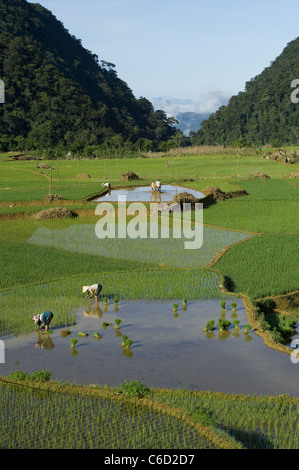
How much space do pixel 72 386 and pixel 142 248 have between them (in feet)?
29.5

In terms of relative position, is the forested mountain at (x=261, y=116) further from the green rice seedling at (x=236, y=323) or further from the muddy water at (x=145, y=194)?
the green rice seedling at (x=236, y=323)

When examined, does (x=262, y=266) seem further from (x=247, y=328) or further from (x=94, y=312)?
(x=94, y=312)

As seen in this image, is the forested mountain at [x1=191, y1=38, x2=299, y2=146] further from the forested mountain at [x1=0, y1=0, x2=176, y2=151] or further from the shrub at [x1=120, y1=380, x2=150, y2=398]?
the shrub at [x1=120, y1=380, x2=150, y2=398]

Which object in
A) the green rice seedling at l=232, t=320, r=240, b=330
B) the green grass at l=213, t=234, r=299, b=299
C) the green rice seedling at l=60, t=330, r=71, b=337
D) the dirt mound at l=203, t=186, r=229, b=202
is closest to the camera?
the green rice seedling at l=60, t=330, r=71, b=337

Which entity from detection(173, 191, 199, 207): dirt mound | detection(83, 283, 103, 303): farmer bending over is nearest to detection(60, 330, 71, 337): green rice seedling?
detection(83, 283, 103, 303): farmer bending over

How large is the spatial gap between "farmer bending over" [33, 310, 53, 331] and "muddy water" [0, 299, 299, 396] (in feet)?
0.72

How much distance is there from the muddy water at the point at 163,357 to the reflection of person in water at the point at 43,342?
0.05 feet

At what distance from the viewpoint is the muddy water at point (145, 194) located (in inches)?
1022

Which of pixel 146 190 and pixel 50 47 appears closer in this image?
pixel 146 190

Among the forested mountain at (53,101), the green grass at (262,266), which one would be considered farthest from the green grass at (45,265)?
the forested mountain at (53,101)

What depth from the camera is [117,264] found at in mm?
14219

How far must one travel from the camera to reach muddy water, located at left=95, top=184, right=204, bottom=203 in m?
26.0
